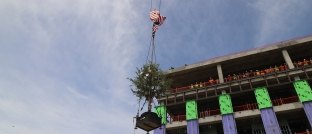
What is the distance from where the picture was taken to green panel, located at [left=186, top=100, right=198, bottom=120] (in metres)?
28.7

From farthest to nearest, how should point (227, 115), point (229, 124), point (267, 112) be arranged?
point (227, 115), point (229, 124), point (267, 112)

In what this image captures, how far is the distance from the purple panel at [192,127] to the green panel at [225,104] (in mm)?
3254

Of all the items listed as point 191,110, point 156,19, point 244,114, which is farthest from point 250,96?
point 156,19

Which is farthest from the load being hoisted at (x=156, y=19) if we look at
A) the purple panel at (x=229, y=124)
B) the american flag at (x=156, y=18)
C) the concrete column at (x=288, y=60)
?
the concrete column at (x=288, y=60)

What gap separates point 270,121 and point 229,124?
13.1 feet

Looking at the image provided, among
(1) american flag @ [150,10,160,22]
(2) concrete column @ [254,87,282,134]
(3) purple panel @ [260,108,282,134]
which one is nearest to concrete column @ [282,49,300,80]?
(2) concrete column @ [254,87,282,134]

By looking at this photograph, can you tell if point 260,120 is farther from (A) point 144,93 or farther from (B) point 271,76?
(A) point 144,93

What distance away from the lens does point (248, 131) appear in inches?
1125

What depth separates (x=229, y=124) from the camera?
86.1 ft

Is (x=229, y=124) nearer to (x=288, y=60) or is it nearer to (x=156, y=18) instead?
(x=288, y=60)

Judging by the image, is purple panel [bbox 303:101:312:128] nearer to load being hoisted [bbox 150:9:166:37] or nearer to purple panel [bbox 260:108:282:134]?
purple panel [bbox 260:108:282:134]

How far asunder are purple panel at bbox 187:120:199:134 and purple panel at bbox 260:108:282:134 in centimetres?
696

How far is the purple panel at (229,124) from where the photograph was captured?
25656mm

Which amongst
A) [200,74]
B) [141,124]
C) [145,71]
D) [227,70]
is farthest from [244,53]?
[141,124]
